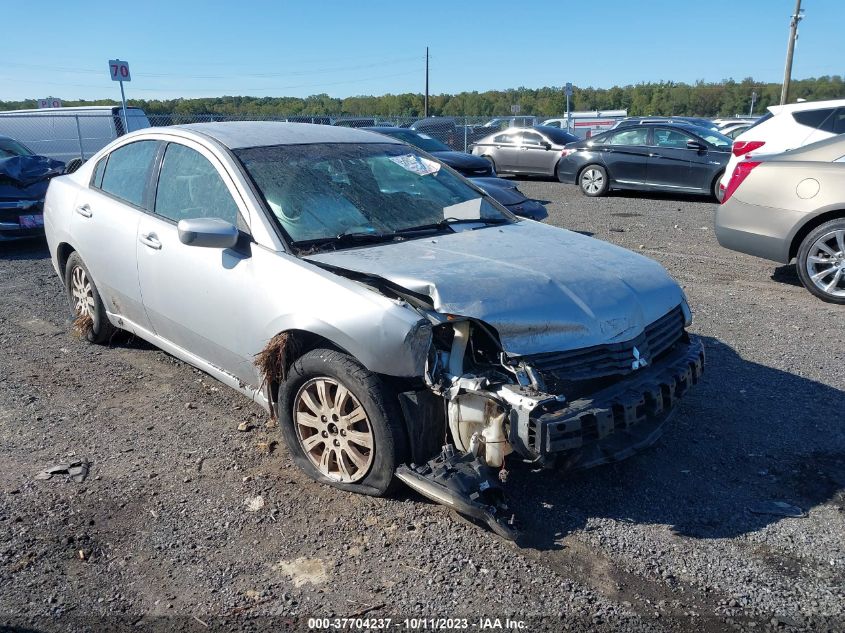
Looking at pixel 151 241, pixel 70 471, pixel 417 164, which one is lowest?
pixel 70 471

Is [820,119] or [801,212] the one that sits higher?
[820,119]

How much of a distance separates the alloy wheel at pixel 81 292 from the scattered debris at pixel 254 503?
263cm

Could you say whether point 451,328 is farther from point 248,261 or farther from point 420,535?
point 248,261

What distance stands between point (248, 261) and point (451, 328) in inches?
46.6

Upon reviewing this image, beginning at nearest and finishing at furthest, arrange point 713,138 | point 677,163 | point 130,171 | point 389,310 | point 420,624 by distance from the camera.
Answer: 1. point 420,624
2. point 389,310
3. point 130,171
4. point 677,163
5. point 713,138

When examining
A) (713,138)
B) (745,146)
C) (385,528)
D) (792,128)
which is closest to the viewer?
(385,528)

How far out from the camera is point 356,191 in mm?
4082

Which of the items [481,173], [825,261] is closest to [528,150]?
[481,173]

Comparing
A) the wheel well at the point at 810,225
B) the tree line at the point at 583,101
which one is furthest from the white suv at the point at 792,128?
the tree line at the point at 583,101

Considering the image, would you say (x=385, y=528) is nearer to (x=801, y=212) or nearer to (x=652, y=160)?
(x=801, y=212)

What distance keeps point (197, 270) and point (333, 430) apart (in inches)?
49.2

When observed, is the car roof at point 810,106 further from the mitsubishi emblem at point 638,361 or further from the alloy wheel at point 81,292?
the alloy wheel at point 81,292

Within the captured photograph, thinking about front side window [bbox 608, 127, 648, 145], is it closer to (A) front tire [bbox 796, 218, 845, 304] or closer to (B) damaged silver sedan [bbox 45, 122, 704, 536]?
(A) front tire [bbox 796, 218, 845, 304]

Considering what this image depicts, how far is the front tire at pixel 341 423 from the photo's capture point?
10.2ft
